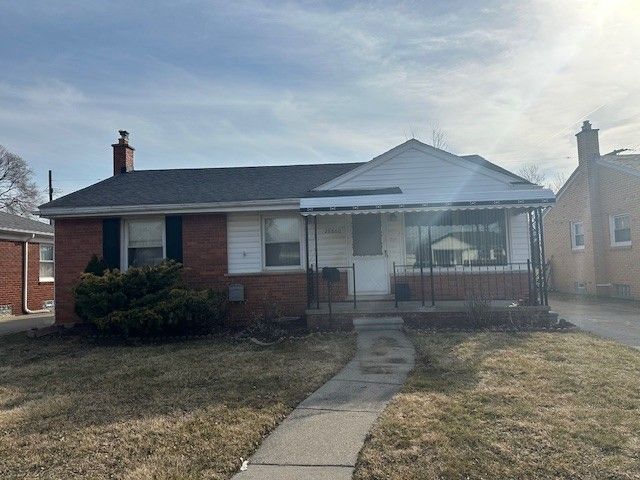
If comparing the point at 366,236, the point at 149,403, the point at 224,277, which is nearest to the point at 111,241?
the point at 224,277

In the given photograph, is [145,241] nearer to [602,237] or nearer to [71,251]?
[71,251]

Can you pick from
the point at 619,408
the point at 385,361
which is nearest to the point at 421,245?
the point at 385,361

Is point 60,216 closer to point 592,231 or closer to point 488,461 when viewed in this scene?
point 488,461

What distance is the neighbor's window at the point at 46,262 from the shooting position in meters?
17.7

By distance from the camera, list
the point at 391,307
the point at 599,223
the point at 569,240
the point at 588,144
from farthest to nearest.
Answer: the point at 569,240, the point at 588,144, the point at 599,223, the point at 391,307

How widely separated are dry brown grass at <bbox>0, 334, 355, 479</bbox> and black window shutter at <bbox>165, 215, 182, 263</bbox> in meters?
3.11

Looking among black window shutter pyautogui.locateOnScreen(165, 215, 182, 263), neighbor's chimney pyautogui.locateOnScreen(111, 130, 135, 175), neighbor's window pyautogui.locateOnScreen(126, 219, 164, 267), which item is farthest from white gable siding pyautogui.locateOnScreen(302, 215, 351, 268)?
neighbor's chimney pyautogui.locateOnScreen(111, 130, 135, 175)

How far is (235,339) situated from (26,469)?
553 centimetres

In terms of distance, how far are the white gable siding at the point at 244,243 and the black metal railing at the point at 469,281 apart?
11.9 ft

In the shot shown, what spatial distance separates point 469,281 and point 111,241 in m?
9.24

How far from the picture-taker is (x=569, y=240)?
2020cm

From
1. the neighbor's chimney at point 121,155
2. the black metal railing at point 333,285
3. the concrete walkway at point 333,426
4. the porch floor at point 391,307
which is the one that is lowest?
the concrete walkway at point 333,426

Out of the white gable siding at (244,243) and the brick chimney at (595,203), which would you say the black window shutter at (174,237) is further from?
the brick chimney at (595,203)

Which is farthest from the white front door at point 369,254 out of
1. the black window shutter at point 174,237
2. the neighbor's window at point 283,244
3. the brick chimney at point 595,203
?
the brick chimney at point 595,203
